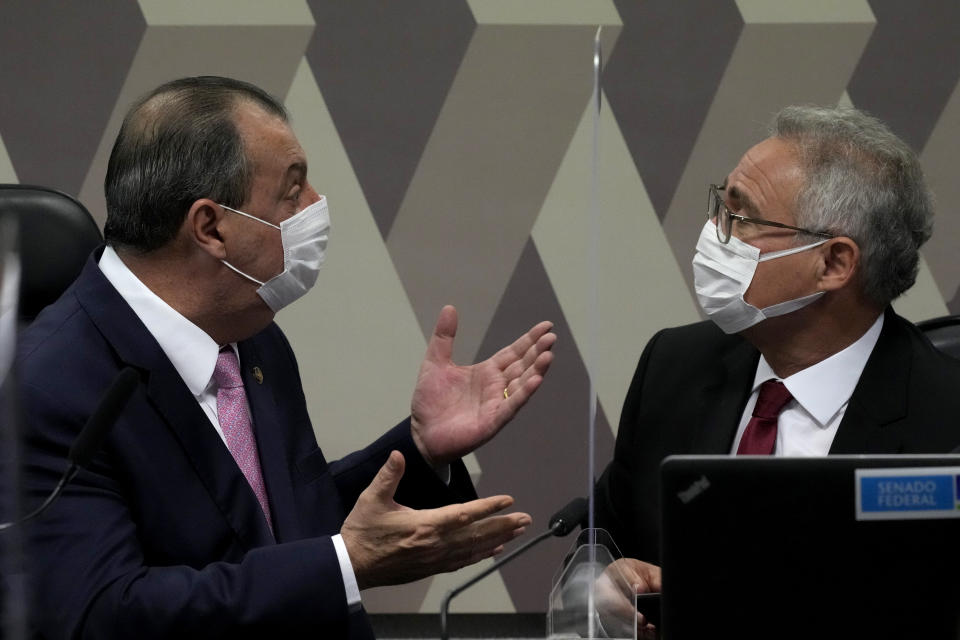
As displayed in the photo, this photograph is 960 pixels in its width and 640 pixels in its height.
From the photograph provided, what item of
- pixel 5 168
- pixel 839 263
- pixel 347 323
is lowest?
pixel 347 323

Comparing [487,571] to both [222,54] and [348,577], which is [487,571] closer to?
[348,577]

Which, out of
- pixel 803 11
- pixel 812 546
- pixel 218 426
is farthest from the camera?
pixel 803 11

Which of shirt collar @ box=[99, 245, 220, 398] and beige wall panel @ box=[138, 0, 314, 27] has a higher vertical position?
beige wall panel @ box=[138, 0, 314, 27]

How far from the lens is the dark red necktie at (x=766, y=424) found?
2.00 m

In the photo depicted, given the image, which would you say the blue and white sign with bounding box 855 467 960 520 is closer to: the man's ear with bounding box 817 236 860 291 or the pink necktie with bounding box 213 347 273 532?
the man's ear with bounding box 817 236 860 291

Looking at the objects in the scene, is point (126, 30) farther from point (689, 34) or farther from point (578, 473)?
point (578, 473)

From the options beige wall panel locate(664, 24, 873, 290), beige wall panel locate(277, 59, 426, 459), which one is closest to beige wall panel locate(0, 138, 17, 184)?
beige wall panel locate(277, 59, 426, 459)

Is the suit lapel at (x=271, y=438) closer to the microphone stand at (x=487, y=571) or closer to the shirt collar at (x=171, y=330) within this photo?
the shirt collar at (x=171, y=330)

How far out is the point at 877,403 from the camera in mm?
1931

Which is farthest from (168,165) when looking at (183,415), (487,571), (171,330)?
(487,571)

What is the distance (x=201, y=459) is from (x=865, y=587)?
3.29ft

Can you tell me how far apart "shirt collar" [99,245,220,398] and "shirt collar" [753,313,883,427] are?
97 cm

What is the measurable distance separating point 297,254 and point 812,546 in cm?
111

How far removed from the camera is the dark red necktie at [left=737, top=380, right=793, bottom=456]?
2.00 m
